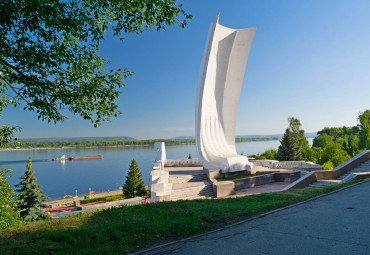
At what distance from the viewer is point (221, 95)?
50.9ft

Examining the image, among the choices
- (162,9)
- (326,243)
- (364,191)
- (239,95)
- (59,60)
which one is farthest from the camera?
(239,95)

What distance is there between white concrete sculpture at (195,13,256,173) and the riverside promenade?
864cm

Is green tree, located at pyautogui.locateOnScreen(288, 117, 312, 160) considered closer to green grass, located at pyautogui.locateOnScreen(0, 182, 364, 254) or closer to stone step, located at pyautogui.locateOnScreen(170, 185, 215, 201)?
stone step, located at pyautogui.locateOnScreen(170, 185, 215, 201)

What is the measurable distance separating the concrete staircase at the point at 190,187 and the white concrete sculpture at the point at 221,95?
3.07 ft

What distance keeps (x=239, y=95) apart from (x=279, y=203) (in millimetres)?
10936

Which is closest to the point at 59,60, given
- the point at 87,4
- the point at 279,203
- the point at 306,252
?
the point at 87,4

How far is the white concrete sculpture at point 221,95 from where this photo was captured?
46.3 ft

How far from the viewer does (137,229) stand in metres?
3.74

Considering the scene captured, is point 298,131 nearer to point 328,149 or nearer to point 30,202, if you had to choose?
point 328,149

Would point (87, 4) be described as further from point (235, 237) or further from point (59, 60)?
point (235, 237)

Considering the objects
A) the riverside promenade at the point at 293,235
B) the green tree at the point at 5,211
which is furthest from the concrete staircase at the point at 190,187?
the riverside promenade at the point at 293,235

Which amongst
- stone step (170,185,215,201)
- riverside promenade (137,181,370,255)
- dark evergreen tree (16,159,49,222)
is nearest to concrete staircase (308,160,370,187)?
stone step (170,185,215,201)

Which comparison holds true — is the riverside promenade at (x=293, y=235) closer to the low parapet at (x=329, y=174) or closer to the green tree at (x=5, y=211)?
the low parapet at (x=329, y=174)

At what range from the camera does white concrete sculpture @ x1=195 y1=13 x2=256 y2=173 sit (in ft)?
46.3
